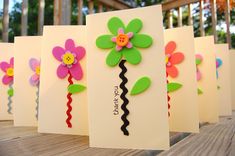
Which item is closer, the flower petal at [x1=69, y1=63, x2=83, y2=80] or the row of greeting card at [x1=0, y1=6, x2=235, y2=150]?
the row of greeting card at [x1=0, y1=6, x2=235, y2=150]

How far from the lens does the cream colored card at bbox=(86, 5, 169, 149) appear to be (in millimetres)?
629

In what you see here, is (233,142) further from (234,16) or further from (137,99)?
(234,16)

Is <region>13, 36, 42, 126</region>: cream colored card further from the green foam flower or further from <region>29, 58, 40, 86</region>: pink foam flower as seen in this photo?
the green foam flower

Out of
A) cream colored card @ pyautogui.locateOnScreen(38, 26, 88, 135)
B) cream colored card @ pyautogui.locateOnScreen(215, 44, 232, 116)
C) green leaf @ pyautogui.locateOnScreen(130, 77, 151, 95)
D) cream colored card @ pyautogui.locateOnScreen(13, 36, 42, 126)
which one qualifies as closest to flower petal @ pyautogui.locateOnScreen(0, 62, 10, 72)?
cream colored card @ pyautogui.locateOnScreen(13, 36, 42, 126)

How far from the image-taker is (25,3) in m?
1.33

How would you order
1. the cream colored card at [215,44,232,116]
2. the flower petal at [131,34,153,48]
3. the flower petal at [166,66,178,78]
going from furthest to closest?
1. the cream colored card at [215,44,232,116]
2. the flower petal at [166,66,178,78]
3. the flower petal at [131,34,153,48]

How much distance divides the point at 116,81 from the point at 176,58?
0.36 metres

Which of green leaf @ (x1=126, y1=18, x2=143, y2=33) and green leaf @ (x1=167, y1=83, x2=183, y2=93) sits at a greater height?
green leaf @ (x1=126, y1=18, x2=143, y2=33)

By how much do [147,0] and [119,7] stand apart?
1.43 m

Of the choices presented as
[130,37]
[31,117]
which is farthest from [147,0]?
[130,37]

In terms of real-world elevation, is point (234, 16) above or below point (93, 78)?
above

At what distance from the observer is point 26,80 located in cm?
108

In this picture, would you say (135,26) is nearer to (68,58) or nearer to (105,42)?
(105,42)

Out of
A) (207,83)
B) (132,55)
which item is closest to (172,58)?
(207,83)
